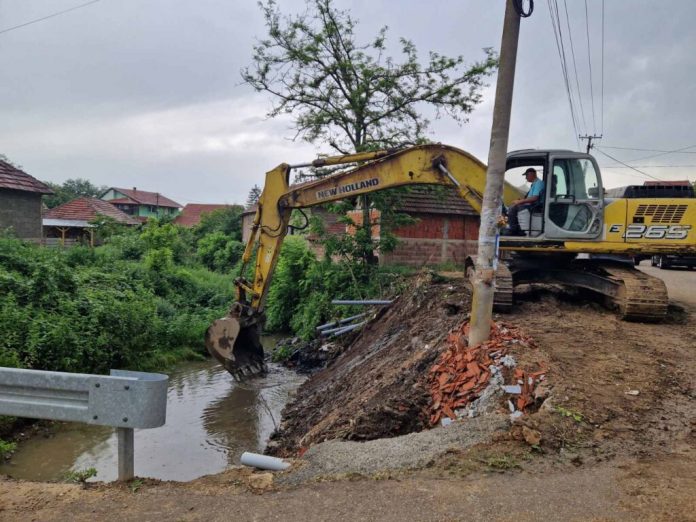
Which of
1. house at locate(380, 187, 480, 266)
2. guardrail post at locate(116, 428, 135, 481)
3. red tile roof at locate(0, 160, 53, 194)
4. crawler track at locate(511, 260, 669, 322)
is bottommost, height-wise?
guardrail post at locate(116, 428, 135, 481)

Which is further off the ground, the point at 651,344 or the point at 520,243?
the point at 520,243

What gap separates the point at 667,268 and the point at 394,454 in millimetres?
22917

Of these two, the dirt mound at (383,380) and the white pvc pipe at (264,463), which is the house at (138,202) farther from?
the white pvc pipe at (264,463)

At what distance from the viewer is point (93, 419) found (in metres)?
4.12

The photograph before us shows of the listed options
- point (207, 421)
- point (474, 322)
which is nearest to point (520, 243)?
point (474, 322)

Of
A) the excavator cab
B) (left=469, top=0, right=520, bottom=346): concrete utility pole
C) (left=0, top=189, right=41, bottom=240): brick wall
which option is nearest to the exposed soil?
(left=469, top=0, right=520, bottom=346): concrete utility pole

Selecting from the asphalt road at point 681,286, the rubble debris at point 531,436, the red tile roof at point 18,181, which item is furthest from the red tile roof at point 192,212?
the rubble debris at point 531,436

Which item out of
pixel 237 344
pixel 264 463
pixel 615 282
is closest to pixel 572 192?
pixel 615 282

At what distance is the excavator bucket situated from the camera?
1057 centimetres

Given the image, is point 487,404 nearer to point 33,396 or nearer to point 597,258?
point 33,396

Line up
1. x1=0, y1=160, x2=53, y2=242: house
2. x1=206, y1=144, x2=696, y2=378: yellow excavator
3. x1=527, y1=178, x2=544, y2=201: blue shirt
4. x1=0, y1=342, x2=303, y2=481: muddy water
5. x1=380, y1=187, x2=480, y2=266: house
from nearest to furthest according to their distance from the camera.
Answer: x1=0, y1=342, x2=303, y2=481: muddy water → x1=206, y1=144, x2=696, y2=378: yellow excavator → x1=527, y1=178, x2=544, y2=201: blue shirt → x1=380, y1=187, x2=480, y2=266: house → x1=0, y1=160, x2=53, y2=242: house

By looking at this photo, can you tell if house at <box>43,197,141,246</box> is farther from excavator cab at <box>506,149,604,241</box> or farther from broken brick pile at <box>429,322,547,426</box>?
broken brick pile at <box>429,322,547,426</box>

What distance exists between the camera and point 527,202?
383 inches

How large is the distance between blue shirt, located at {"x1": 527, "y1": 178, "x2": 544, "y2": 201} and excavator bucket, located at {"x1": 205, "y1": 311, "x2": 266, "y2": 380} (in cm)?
574
